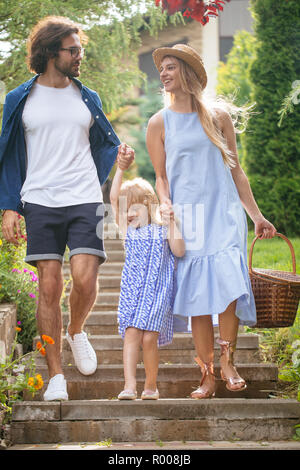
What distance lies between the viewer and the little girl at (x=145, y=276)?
3469 millimetres

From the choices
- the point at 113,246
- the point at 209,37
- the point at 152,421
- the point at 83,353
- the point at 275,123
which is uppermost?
the point at 209,37

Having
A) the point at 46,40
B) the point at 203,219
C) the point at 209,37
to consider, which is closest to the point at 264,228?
the point at 203,219

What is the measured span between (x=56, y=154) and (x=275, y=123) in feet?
17.5

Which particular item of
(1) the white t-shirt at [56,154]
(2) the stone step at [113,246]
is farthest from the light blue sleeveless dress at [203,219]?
(2) the stone step at [113,246]

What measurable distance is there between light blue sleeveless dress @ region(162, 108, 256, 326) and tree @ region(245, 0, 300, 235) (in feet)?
15.3

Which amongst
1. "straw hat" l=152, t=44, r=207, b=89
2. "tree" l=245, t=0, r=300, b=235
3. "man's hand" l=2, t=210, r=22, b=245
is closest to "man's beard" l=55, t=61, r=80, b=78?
"straw hat" l=152, t=44, r=207, b=89

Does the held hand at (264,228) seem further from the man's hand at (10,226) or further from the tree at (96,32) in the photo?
the tree at (96,32)

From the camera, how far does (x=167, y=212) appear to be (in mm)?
3494

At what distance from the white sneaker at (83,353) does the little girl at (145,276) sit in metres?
0.28

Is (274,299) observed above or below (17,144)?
below

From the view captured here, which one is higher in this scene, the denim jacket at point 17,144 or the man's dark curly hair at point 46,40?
the man's dark curly hair at point 46,40

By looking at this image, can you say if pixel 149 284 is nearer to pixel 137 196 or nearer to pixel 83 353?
pixel 137 196

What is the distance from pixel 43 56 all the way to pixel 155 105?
39.8 ft

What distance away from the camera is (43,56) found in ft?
11.6
